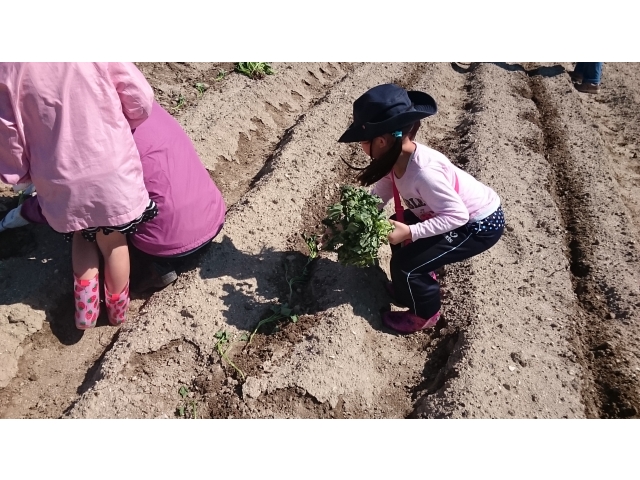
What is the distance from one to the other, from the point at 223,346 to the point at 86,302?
0.77m

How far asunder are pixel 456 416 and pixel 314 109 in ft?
11.2

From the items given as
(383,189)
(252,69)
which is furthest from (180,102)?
(383,189)

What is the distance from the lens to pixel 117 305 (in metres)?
3.17

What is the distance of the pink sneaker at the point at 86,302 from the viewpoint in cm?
306

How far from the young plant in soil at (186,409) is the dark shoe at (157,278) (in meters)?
0.74

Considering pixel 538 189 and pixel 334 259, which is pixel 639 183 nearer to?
pixel 538 189

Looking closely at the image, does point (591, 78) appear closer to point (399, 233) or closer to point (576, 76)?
point (576, 76)

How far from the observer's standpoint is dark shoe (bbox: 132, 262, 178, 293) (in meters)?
3.36

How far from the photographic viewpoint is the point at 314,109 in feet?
17.5

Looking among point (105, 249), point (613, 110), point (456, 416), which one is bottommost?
point (613, 110)

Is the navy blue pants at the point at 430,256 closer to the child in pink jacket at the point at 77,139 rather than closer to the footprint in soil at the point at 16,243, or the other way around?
the child in pink jacket at the point at 77,139

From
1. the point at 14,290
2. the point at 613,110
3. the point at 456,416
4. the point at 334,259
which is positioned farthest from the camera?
the point at 613,110

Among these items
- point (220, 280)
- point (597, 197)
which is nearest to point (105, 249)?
point (220, 280)

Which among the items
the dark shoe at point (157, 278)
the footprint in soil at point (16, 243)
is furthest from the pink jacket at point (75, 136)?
the footprint in soil at point (16, 243)
